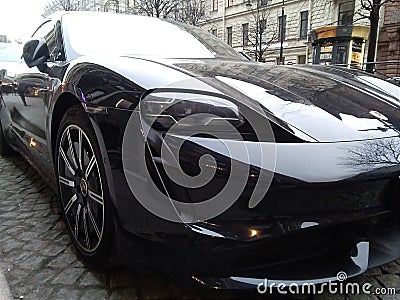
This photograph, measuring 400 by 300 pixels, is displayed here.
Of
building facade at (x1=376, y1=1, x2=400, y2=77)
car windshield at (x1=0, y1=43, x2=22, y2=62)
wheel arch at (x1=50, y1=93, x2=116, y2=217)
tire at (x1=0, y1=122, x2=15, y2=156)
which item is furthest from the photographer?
building facade at (x1=376, y1=1, x2=400, y2=77)

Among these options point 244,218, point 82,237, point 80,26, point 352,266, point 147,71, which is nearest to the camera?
point 244,218

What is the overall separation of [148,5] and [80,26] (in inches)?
850

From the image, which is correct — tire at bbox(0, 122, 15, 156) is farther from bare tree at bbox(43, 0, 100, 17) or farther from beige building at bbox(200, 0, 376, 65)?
bare tree at bbox(43, 0, 100, 17)

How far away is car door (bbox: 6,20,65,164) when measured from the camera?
7.48 ft

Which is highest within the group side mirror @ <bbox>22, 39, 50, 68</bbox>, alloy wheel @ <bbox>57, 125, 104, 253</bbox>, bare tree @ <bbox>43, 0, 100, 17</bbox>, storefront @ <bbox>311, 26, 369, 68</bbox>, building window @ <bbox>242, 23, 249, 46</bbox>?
bare tree @ <bbox>43, 0, 100, 17</bbox>

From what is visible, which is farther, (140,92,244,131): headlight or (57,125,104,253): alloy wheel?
(57,125,104,253): alloy wheel

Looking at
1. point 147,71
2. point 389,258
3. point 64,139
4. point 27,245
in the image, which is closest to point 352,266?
point 389,258

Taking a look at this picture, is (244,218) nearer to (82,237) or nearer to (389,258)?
(389,258)

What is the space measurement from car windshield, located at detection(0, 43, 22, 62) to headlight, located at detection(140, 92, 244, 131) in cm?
390

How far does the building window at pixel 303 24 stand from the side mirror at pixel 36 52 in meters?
25.2

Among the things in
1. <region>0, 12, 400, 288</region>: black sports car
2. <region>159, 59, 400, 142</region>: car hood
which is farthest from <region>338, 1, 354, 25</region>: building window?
A: <region>0, 12, 400, 288</region>: black sports car

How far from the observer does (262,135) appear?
131 centimetres

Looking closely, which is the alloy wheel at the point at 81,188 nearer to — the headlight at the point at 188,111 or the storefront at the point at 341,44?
the headlight at the point at 188,111

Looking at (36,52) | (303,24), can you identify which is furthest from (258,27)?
(36,52)
